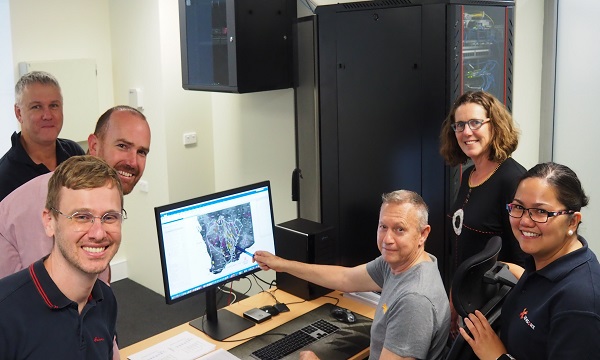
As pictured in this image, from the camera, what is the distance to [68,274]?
150 centimetres

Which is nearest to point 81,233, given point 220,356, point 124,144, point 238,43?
point 124,144

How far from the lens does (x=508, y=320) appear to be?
1.76 meters

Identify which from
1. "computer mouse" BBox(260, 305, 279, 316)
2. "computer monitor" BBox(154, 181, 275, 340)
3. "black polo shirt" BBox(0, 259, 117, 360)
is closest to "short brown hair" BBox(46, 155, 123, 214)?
"black polo shirt" BBox(0, 259, 117, 360)

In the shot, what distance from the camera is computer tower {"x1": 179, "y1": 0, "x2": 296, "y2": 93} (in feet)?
11.0

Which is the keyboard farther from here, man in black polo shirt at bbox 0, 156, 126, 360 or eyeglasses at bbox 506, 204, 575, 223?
eyeglasses at bbox 506, 204, 575, 223

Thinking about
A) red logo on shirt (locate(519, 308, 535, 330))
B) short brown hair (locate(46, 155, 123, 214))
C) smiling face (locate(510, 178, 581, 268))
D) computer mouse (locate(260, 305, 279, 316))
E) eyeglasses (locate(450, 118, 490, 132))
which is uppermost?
eyeglasses (locate(450, 118, 490, 132))

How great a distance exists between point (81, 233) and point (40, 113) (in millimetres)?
1558

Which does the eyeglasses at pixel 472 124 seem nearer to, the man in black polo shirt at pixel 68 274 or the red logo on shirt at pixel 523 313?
the red logo on shirt at pixel 523 313

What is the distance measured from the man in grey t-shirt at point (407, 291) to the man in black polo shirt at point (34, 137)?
59.4 inches

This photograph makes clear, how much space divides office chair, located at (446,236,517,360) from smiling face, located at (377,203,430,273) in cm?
25

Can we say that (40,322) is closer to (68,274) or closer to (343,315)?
(68,274)

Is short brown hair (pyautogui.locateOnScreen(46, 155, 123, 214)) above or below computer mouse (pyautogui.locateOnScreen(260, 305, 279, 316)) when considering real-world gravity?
above

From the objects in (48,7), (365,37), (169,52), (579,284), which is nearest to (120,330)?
(169,52)

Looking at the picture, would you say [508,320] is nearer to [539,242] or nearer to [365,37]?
[539,242]
